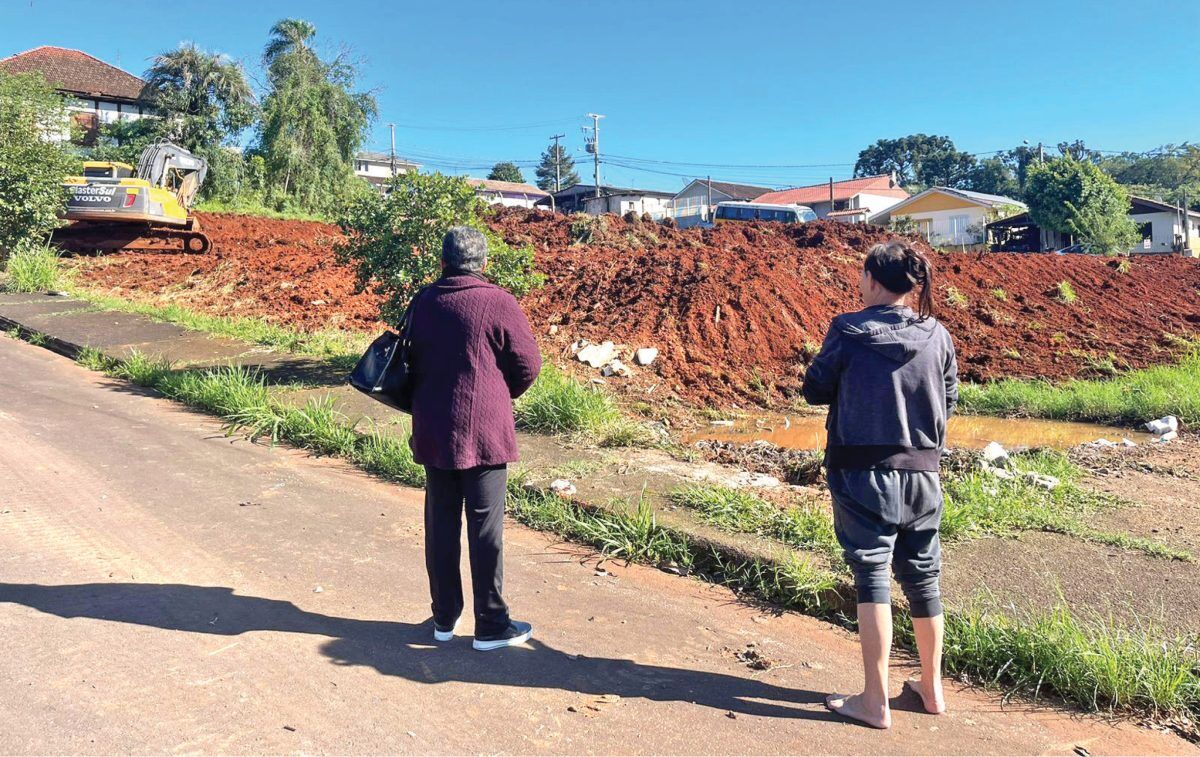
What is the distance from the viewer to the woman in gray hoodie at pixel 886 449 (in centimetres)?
300

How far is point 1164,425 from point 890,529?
742cm

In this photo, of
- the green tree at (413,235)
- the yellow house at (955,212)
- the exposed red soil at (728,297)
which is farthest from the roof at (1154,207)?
the green tree at (413,235)

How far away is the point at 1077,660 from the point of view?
3.28 meters

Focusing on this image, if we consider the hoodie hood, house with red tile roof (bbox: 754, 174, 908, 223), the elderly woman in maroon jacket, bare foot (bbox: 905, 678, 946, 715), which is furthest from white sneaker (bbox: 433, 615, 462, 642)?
house with red tile roof (bbox: 754, 174, 908, 223)

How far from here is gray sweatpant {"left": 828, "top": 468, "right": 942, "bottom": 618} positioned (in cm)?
299

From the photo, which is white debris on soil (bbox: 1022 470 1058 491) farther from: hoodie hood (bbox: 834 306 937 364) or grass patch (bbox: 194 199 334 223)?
grass patch (bbox: 194 199 334 223)

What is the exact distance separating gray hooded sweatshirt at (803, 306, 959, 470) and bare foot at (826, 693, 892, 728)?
84 centimetres

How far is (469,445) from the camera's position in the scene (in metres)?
3.46

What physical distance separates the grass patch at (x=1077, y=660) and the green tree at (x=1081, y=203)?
124 ft

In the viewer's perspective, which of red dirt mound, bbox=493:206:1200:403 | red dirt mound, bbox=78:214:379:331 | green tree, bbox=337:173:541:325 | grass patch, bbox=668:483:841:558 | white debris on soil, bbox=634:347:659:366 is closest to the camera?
grass patch, bbox=668:483:841:558

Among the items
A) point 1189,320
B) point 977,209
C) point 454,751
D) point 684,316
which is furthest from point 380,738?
point 977,209

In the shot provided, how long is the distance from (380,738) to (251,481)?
3504 millimetres

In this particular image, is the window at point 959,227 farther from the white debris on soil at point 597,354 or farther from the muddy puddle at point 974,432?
the white debris on soil at point 597,354

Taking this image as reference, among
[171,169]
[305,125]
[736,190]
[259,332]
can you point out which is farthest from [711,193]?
[259,332]
